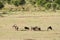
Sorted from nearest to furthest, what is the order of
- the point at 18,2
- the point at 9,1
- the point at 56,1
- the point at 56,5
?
the point at 56,5 → the point at 56,1 → the point at 18,2 → the point at 9,1

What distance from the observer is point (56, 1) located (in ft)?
290

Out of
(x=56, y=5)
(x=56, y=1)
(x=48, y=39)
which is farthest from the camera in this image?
(x=56, y=1)

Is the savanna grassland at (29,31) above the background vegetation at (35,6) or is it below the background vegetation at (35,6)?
above

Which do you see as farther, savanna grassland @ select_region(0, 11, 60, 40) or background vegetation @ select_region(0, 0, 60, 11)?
background vegetation @ select_region(0, 0, 60, 11)

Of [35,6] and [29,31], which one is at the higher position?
[29,31]

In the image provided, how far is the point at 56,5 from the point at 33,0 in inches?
1071

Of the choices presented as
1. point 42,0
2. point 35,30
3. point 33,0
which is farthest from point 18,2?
point 35,30

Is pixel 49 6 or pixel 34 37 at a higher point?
pixel 34 37

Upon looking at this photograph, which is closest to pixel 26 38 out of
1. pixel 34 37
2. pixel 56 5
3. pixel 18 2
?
pixel 34 37

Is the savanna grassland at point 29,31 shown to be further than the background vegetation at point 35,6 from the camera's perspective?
No

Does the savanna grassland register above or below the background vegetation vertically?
above

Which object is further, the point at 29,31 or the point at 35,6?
the point at 35,6

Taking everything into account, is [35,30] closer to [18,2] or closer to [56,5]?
[56,5]

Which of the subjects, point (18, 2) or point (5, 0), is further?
point (5, 0)
